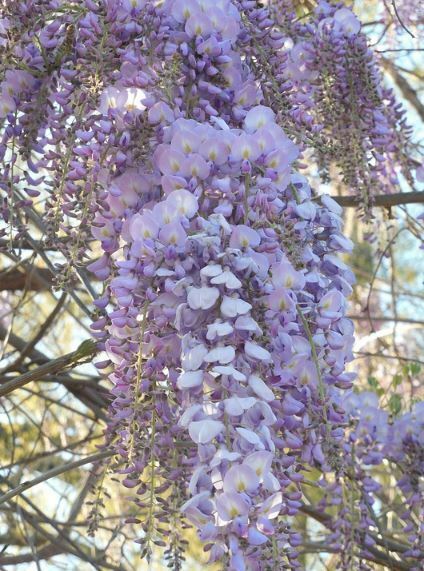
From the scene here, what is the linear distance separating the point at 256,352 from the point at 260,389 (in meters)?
0.04

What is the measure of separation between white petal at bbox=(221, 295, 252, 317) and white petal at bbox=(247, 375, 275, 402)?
0.07m

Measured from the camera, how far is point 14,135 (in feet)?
4.52

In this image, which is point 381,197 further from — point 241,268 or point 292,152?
point 241,268

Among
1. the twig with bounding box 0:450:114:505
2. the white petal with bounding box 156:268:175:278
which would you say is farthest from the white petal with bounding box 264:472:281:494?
the twig with bounding box 0:450:114:505

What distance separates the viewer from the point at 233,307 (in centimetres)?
108

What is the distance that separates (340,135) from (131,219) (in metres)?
0.64

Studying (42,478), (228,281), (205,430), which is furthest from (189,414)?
(42,478)

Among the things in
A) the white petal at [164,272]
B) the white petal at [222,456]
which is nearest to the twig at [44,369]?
the white petal at [164,272]

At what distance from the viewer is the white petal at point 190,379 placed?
3.46 feet


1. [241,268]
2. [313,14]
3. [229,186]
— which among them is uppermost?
[313,14]

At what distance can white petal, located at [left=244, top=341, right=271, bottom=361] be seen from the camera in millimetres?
1065

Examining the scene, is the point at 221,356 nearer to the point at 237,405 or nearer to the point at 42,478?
the point at 237,405

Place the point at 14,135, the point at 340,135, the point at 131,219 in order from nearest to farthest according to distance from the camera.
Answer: the point at 131,219, the point at 14,135, the point at 340,135

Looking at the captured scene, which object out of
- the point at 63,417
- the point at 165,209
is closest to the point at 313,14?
the point at 165,209
